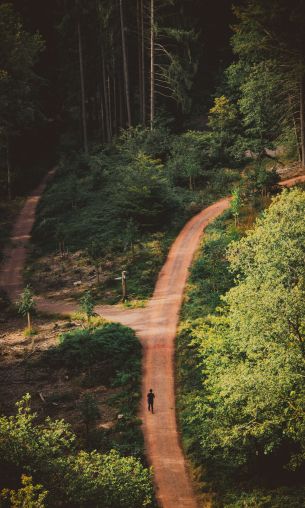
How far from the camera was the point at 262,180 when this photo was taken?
32.6 meters

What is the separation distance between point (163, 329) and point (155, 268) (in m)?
6.82

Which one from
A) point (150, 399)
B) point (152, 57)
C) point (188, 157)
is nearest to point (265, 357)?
point (150, 399)

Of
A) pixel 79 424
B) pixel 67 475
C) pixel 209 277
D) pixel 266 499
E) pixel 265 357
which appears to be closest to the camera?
pixel 67 475

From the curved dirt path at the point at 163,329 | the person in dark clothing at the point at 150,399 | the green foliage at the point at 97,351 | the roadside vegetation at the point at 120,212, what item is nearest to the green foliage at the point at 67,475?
the curved dirt path at the point at 163,329

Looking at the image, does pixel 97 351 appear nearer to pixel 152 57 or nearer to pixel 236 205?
pixel 236 205

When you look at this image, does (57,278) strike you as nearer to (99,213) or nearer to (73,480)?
(99,213)

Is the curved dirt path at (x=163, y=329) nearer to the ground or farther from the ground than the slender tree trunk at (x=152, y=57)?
nearer to the ground

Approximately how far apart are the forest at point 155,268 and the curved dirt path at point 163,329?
9 centimetres

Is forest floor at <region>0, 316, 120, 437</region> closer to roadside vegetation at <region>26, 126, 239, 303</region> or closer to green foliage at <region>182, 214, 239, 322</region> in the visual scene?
roadside vegetation at <region>26, 126, 239, 303</region>

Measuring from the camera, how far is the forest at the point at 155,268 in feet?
44.8

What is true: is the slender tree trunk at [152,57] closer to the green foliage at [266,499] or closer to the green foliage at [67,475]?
the green foliage at [266,499]

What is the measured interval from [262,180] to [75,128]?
1421 inches

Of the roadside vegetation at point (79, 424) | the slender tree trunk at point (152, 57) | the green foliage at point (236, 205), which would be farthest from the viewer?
the slender tree trunk at point (152, 57)

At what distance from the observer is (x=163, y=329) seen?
2394 centimetres
